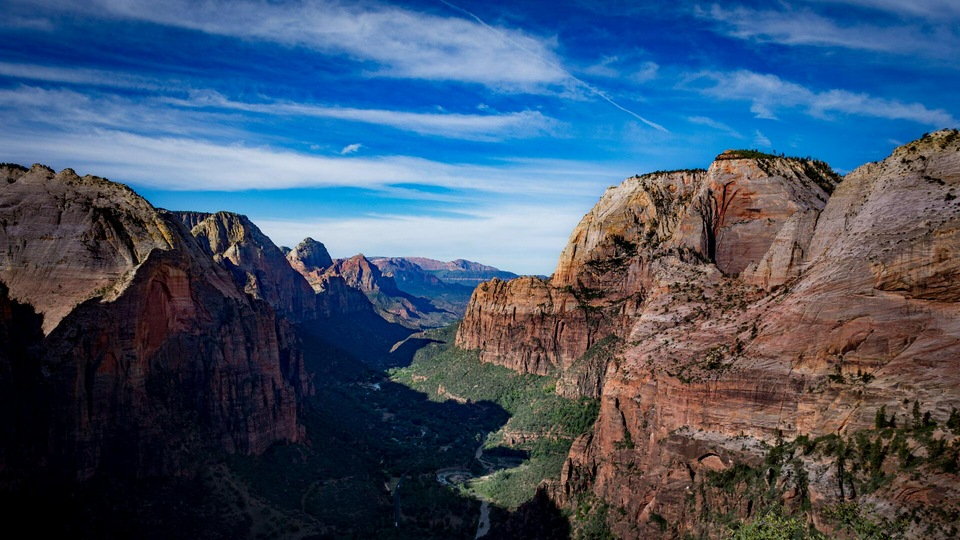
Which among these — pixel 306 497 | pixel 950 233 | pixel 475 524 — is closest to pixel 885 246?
pixel 950 233

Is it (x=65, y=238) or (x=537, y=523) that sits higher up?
(x=65, y=238)

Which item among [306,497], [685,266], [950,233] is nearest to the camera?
[950,233]

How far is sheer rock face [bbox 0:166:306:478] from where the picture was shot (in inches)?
2571

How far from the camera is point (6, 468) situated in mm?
56906

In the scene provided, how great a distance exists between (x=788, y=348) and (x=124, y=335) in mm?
69859

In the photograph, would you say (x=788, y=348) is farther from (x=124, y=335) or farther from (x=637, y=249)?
(x=124, y=335)

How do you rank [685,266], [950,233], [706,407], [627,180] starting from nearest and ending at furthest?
[950,233], [706,407], [685,266], [627,180]

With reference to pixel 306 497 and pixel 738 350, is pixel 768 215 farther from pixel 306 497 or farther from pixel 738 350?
pixel 306 497

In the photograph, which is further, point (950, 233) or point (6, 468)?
point (6, 468)

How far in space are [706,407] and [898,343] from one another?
56.2ft

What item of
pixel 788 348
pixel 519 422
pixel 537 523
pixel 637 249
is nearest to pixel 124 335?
pixel 537 523

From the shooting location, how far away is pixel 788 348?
177ft

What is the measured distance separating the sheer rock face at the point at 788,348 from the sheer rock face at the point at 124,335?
4774 centimetres

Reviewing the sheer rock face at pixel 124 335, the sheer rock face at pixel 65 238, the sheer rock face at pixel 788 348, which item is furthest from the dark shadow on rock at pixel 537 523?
the sheer rock face at pixel 65 238
